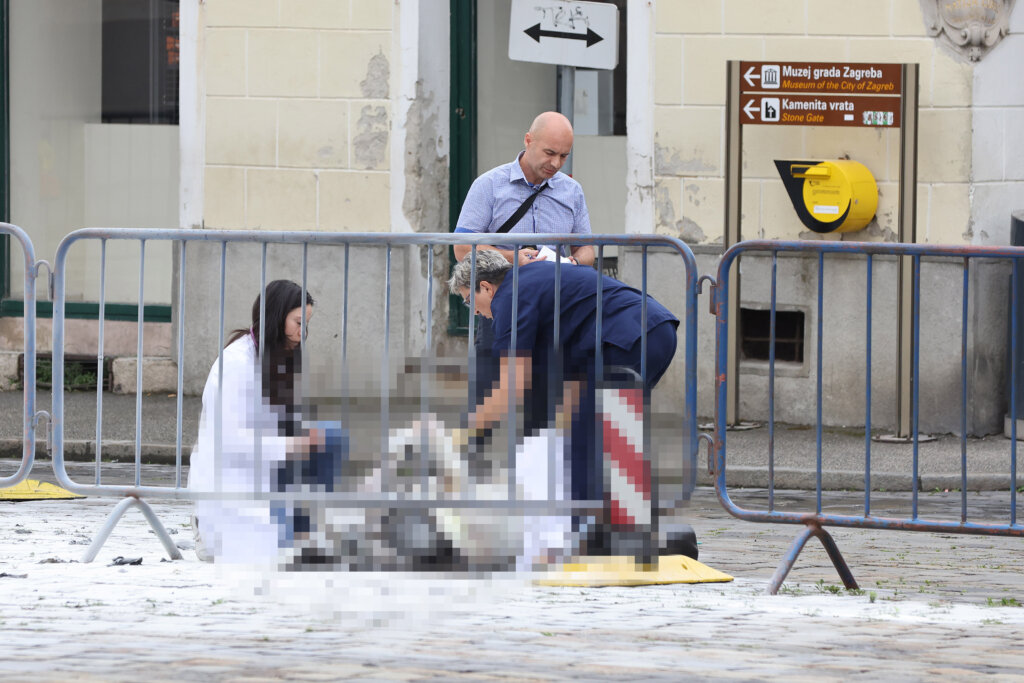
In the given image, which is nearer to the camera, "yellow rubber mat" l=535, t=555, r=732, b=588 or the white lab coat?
"yellow rubber mat" l=535, t=555, r=732, b=588

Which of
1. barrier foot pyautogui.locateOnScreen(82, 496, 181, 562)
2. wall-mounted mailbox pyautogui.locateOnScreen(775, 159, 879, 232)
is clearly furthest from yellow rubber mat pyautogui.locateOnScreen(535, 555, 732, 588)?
wall-mounted mailbox pyautogui.locateOnScreen(775, 159, 879, 232)

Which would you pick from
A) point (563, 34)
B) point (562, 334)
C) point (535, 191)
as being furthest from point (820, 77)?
point (562, 334)

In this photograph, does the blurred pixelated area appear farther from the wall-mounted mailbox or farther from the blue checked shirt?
the wall-mounted mailbox

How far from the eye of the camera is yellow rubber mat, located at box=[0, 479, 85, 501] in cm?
782

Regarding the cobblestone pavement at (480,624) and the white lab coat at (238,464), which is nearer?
the cobblestone pavement at (480,624)

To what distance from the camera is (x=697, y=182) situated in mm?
10930

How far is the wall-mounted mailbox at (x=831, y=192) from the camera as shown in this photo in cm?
1041

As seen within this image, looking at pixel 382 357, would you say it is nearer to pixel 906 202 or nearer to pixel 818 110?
pixel 818 110

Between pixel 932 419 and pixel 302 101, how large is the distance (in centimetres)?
481

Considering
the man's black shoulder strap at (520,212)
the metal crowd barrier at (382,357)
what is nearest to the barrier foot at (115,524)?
the metal crowd barrier at (382,357)

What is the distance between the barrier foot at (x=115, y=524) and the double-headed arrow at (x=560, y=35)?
4176 millimetres

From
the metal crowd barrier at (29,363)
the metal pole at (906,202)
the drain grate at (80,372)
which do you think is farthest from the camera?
the drain grate at (80,372)

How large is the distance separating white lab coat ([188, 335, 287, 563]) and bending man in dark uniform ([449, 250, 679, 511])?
2.67ft

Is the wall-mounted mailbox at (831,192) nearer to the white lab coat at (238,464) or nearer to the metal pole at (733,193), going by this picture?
the metal pole at (733,193)
